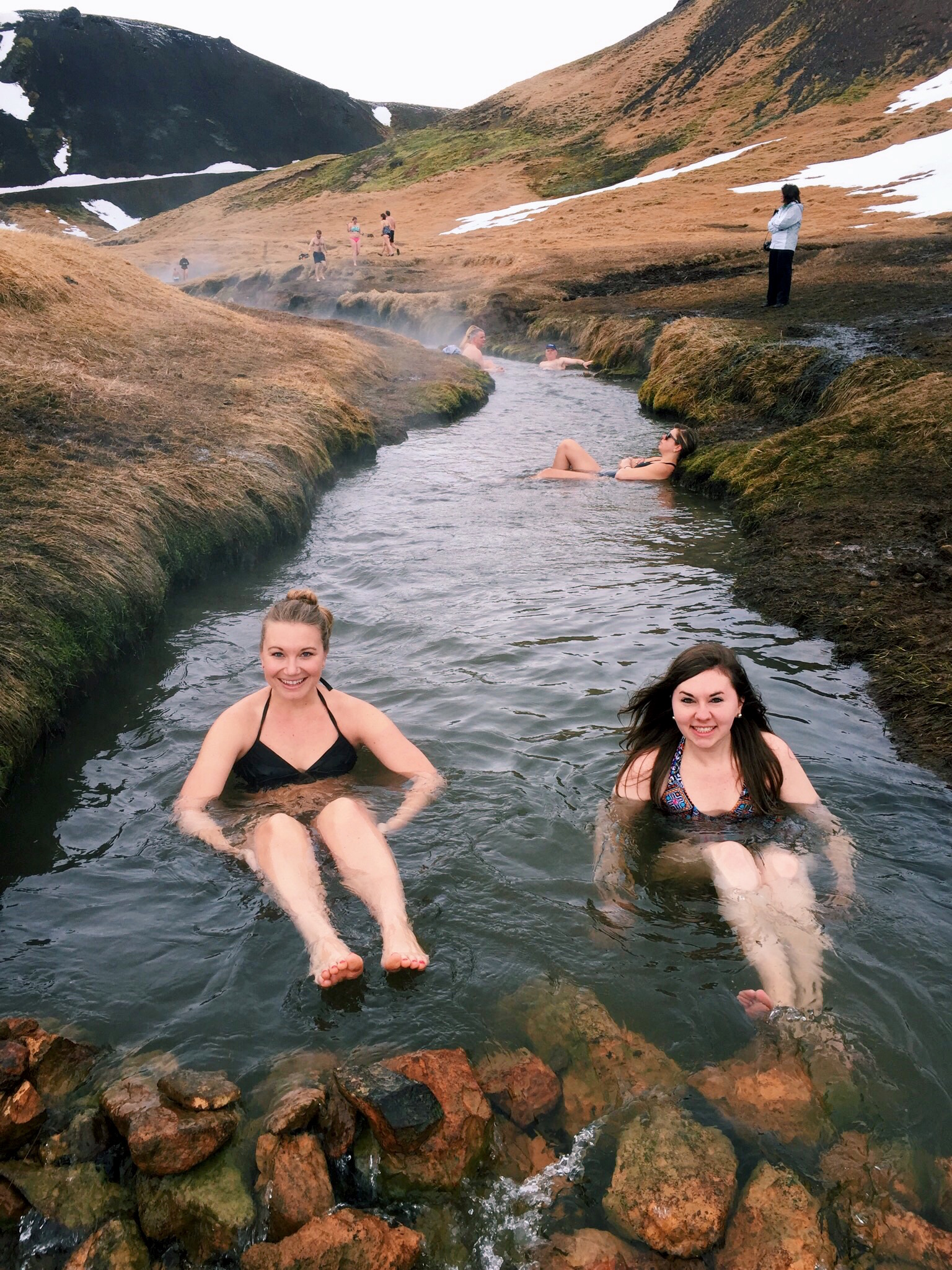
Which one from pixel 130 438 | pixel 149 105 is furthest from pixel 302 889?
pixel 149 105

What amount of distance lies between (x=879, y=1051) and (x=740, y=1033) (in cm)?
58

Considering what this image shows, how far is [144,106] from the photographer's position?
12925cm

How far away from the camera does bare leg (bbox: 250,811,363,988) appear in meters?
4.33

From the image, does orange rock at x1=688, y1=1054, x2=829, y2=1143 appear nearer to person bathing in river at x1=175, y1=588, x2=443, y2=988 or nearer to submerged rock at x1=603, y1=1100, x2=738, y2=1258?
submerged rock at x1=603, y1=1100, x2=738, y2=1258

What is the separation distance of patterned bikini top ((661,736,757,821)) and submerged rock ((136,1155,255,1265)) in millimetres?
3125

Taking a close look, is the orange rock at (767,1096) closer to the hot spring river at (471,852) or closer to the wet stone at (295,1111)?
the hot spring river at (471,852)

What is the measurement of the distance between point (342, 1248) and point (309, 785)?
302 centimetres

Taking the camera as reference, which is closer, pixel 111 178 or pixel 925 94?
pixel 925 94

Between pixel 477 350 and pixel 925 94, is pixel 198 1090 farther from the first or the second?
pixel 925 94

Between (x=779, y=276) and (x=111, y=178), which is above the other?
(x=111, y=178)

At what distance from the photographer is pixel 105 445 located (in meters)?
11.1

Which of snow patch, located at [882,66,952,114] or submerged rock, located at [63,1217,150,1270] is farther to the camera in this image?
Answer: snow patch, located at [882,66,952,114]

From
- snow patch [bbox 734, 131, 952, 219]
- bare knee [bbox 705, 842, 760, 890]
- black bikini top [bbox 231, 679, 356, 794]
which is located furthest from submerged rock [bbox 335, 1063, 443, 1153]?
snow patch [bbox 734, 131, 952, 219]

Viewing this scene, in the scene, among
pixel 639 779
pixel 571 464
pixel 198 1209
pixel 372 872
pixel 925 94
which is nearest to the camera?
pixel 198 1209
